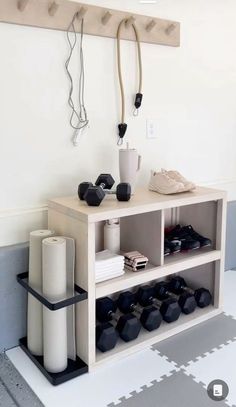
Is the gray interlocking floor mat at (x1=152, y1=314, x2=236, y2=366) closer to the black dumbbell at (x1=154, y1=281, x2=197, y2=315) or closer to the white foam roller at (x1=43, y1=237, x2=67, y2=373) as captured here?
the black dumbbell at (x1=154, y1=281, x2=197, y2=315)

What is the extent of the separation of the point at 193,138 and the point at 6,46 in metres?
1.31

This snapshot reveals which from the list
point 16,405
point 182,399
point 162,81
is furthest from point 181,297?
point 162,81

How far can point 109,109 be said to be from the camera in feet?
6.92

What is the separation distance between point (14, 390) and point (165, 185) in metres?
1.15

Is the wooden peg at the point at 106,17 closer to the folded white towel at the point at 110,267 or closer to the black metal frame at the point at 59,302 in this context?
the folded white towel at the point at 110,267

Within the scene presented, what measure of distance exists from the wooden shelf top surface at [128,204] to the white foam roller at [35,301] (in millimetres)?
161

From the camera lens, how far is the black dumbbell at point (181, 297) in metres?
2.10

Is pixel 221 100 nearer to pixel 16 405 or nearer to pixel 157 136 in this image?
pixel 157 136

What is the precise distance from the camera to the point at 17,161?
6.02 ft

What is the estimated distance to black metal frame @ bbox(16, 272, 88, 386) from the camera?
1.57m

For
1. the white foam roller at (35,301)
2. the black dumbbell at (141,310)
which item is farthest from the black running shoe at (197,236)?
the white foam roller at (35,301)

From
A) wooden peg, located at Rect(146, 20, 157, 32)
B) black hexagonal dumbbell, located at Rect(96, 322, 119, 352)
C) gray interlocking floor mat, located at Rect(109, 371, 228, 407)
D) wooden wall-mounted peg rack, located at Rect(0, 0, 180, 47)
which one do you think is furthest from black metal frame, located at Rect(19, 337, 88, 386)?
wooden peg, located at Rect(146, 20, 157, 32)

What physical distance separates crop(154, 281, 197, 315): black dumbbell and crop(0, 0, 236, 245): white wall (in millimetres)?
650

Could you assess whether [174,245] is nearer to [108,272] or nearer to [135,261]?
[135,261]
